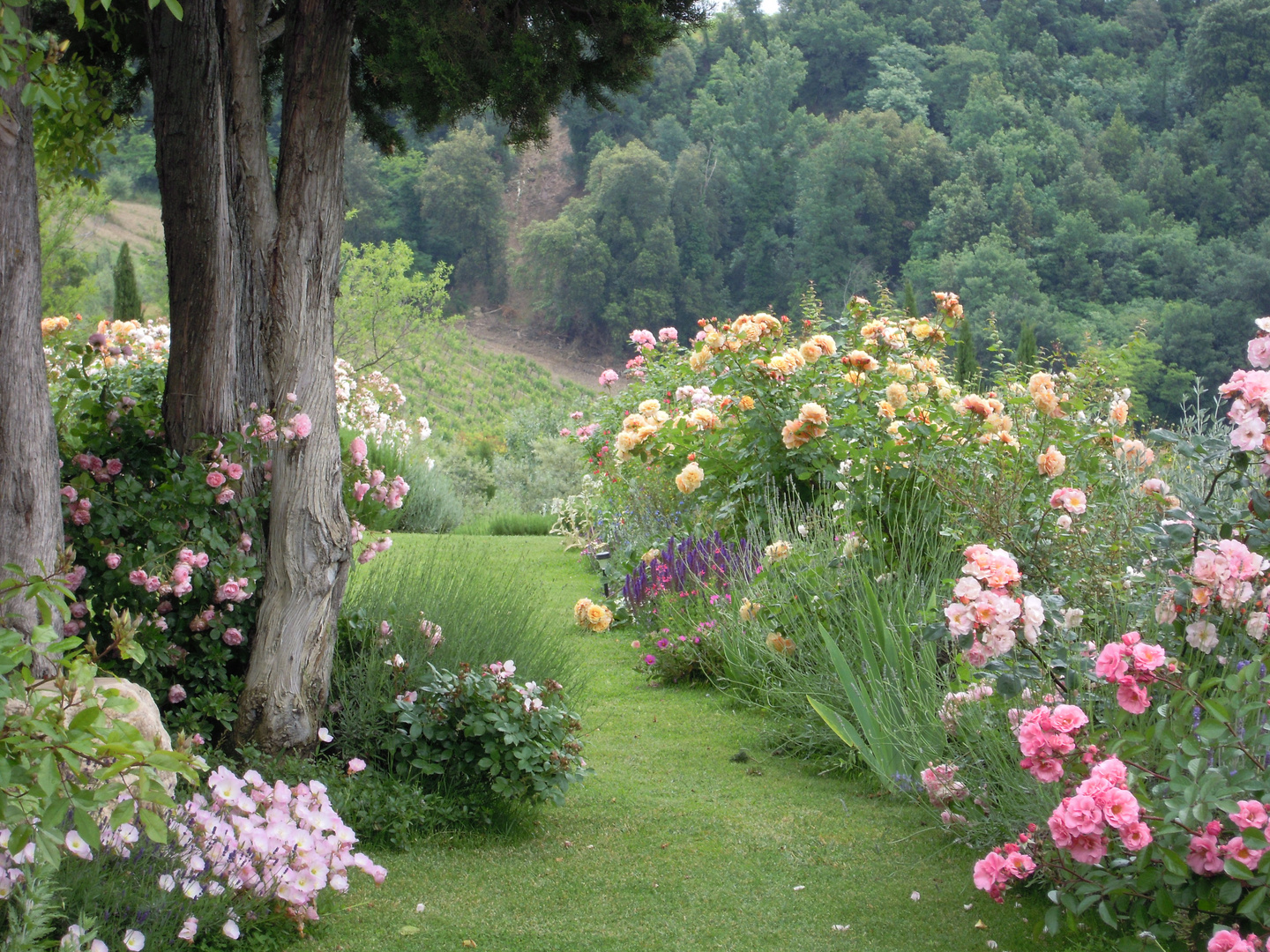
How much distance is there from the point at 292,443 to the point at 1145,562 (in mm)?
2300

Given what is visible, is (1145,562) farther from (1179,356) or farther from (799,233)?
(799,233)

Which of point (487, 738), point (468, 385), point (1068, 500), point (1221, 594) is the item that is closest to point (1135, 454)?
point (1068, 500)

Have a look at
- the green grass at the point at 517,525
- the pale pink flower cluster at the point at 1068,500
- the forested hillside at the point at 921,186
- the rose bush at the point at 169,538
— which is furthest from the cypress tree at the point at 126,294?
the forested hillside at the point at 921,186

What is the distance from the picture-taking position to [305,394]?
2.73m

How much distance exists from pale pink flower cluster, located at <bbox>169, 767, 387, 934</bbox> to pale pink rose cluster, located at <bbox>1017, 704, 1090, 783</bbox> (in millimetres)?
1358

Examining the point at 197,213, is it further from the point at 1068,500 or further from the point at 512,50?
the point at 1068,500

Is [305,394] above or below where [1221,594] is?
above

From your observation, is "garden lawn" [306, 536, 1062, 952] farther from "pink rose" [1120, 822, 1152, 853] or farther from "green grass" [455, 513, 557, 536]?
"green grass" [455, 513, 557, 536]

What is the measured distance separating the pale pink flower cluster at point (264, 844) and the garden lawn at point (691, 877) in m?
0.16

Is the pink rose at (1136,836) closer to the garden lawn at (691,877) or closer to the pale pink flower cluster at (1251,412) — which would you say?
the garden lawn at (691,877)

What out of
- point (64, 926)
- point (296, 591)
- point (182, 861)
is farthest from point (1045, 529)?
point (64, 926)

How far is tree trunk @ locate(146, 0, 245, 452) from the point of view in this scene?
8.36ft

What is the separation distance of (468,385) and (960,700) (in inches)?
1431

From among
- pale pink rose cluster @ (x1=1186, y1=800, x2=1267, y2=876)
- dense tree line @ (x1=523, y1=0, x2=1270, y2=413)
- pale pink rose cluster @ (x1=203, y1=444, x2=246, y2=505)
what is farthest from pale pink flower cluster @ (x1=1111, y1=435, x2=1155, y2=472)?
dense tree line @ (x1=523, y1=0, x2=1270, y2=413)
